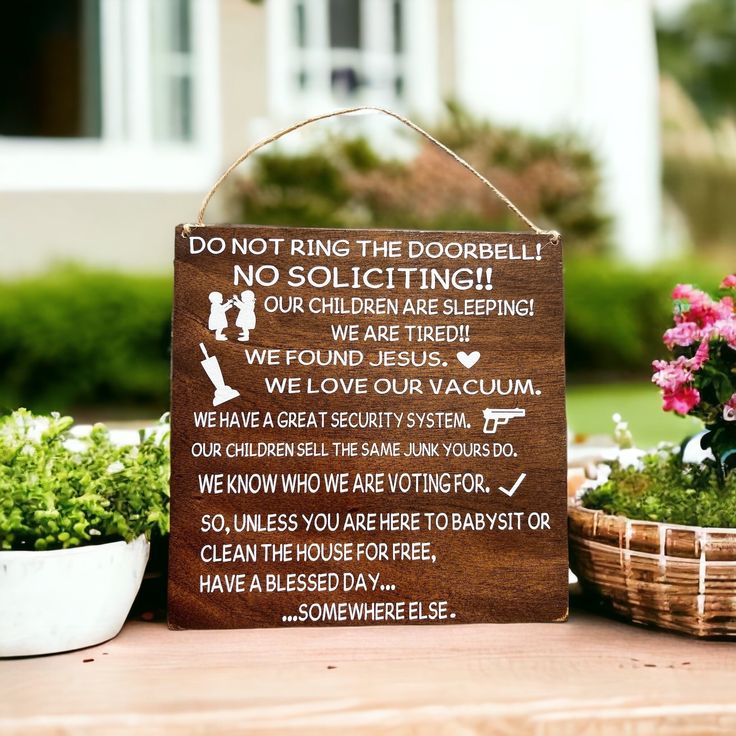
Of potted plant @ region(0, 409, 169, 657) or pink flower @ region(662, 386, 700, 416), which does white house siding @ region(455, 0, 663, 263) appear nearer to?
pink flower @ region(662, 386, 700, 416)

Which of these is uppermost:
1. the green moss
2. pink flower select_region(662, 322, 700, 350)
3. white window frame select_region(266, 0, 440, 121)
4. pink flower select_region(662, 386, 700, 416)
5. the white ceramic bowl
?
white window frame select_region(266, 0, 440, 121)

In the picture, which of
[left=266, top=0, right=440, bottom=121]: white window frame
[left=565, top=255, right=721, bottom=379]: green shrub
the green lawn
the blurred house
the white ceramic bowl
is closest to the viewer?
the white ceramic bowl

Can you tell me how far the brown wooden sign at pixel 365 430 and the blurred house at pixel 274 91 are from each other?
5.51 meters

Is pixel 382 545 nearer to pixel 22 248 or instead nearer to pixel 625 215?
pixel 22 248

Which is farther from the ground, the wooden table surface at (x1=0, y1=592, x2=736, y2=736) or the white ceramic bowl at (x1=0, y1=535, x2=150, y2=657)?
the white ceramic bowl at (x1=0, y1=535, x2=150, y2=657)

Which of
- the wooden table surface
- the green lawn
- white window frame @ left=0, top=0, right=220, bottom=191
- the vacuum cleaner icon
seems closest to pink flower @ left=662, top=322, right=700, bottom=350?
the wooden table surface

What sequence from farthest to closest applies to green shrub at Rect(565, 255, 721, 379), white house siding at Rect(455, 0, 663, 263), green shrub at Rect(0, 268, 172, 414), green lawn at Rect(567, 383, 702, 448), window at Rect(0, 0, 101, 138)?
window at Rect(0, 0, 101, 138) < white house siding at Rect(455, 0, 663, 263) < green shrub at Rect(565, 255, 721, 379) < green shrub at Rect(0, 268, 172, 414) < green lawn at Rect(567, 383, 702, 448)

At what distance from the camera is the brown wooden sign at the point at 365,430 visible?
1130mm

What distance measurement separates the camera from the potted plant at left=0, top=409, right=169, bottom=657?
972 millimetres

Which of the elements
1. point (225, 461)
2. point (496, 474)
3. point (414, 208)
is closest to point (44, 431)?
point (225, 461)

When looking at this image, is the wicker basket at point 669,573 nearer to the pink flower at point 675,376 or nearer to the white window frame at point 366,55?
the pink flower at point 675,376

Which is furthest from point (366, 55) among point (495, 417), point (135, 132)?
point (495, 417)

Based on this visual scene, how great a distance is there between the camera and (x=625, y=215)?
786cm

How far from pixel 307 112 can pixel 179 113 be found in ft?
3.09
